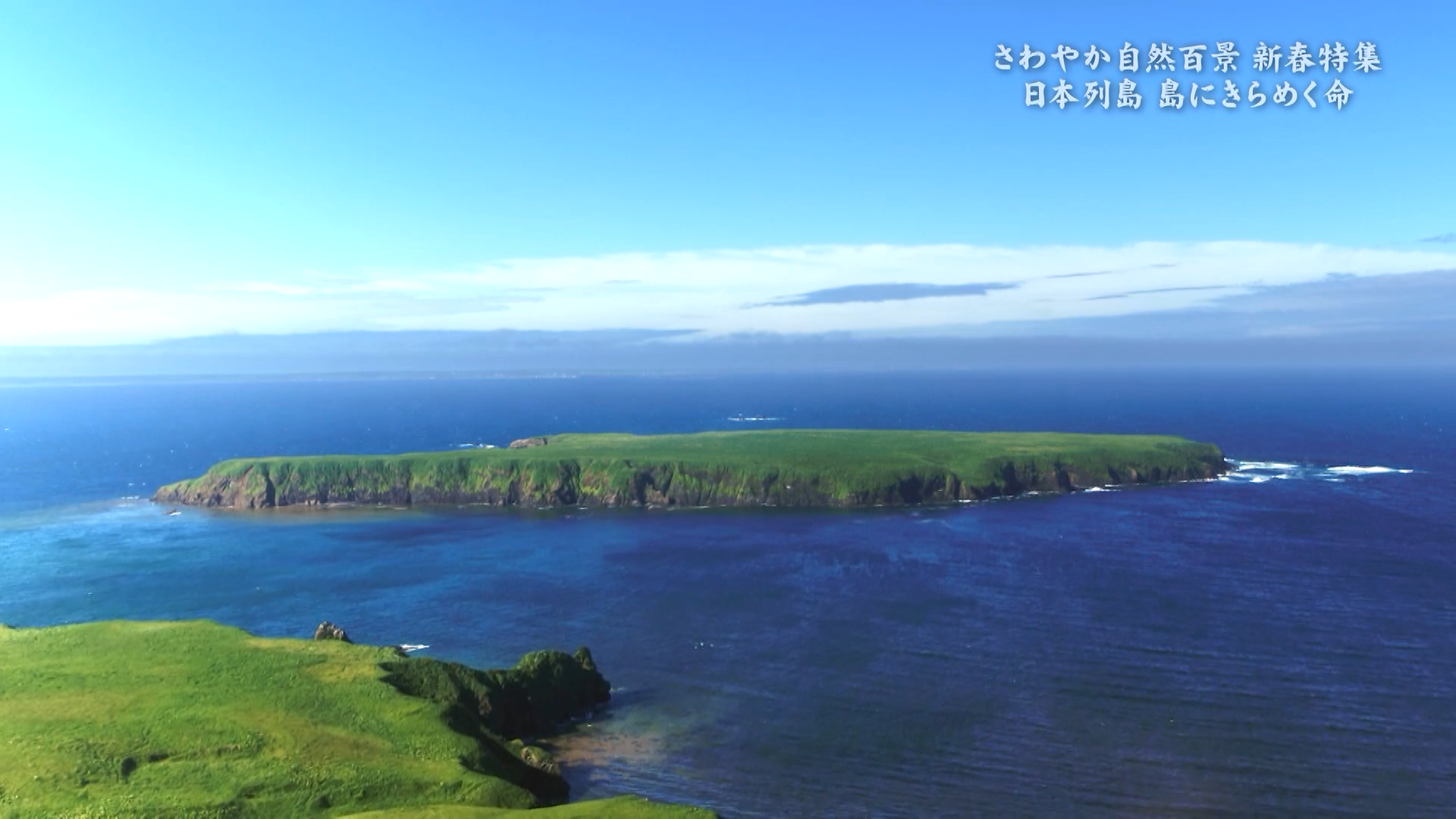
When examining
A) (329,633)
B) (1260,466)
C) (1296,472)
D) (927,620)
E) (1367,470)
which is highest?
(1367,470)

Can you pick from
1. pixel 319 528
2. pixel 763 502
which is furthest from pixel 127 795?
pixel 763 502

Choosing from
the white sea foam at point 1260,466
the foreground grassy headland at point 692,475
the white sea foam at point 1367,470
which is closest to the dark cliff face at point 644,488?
the foreground grassy headland at point 692,475

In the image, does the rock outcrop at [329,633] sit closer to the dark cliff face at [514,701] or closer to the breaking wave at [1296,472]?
the dark cliff face at [514,701]

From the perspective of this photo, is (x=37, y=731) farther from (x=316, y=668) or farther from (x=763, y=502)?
(x=763, y=502)

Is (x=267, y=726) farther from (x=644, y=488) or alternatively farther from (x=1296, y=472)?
(x=1296, y=472)

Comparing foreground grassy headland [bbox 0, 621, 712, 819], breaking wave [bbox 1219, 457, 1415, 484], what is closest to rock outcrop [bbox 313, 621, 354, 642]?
foreground grassy headland [bbox 0, 621, 712, 819]

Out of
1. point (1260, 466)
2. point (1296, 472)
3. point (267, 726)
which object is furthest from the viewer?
point (1260, 466)

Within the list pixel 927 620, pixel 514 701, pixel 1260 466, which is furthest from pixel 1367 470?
pixel 514 701
